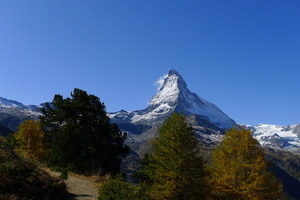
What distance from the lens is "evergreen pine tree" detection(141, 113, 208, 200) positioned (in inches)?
639

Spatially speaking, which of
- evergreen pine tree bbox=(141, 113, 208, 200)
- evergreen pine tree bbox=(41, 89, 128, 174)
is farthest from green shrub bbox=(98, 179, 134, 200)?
evergreen pine tree bbox=(41, 89, 128, 174)

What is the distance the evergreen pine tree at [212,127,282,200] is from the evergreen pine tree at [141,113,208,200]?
662 cm

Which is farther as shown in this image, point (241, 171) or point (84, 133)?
point (84, 133)

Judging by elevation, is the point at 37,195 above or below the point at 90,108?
below

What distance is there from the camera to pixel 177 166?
645 inches

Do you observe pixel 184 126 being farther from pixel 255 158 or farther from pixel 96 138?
pixel 96 138

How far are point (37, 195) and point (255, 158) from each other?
66.3ft

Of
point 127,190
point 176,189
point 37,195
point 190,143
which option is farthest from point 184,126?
point 37,195

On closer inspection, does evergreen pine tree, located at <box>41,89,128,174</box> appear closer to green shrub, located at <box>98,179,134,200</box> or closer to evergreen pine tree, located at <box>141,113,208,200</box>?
green shrub, located at <box>98,179,134,200</box>

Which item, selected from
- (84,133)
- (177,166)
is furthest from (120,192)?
(84,133)

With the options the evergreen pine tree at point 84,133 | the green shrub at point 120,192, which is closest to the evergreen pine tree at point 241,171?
the green shrub at point 120,192

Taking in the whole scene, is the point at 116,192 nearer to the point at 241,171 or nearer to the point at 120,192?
the point at 120,192

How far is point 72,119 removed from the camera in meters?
44.8

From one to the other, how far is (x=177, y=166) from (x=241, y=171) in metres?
11.0
